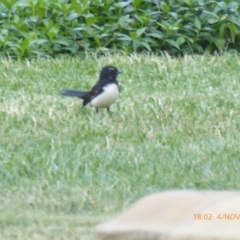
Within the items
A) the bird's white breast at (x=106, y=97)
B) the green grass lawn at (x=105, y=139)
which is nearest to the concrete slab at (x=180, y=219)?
the green grass lawn at (x=105, y=139)

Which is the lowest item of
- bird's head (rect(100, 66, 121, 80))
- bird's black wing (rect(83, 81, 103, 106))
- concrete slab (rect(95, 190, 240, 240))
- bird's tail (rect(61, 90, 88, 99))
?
bird's tail (rect(61, 90, 88, 99))

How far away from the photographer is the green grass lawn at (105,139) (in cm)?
508

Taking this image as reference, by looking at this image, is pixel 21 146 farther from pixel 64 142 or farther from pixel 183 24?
pixel 183 24

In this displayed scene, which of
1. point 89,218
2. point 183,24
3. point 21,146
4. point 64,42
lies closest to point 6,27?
point 64,42

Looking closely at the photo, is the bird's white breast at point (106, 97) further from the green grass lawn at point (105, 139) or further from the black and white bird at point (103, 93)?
the green grass lawn at point (105, 139)

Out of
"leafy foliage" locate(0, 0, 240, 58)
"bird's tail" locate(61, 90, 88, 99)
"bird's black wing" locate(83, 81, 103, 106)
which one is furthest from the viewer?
"leafy foliage" locate(0, 0, 240, 58)

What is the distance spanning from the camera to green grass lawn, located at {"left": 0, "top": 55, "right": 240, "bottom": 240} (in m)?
5.08

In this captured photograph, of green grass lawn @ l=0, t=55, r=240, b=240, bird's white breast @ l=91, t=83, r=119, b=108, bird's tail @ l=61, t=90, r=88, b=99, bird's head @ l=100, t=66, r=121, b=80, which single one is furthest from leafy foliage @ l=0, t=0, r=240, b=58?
bird's white breast @ l=91, t=83, r=119, b=108

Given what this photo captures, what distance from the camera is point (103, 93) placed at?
7270 mm

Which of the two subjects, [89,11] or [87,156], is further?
[89,11]

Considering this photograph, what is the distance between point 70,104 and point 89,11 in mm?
3133

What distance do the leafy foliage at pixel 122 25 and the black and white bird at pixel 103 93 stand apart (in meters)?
2.53

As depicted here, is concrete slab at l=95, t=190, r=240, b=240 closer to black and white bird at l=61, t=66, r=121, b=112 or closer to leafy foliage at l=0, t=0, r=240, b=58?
black and white bird at l=61, t=66, r=121, b=112

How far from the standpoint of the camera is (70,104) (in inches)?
305
